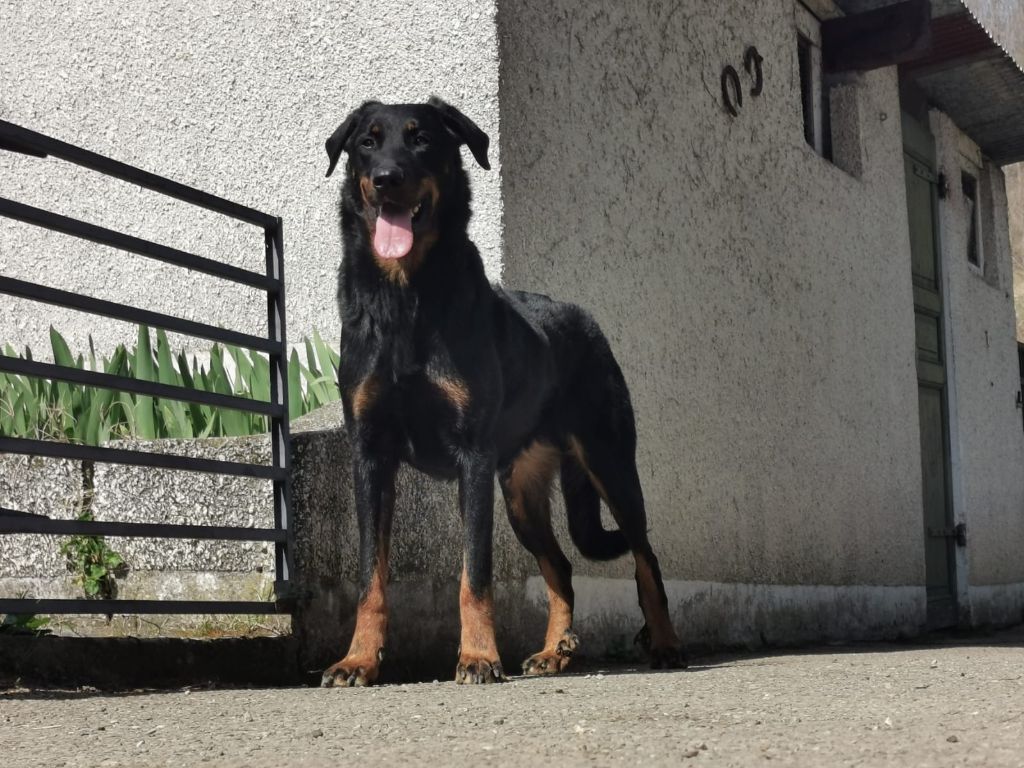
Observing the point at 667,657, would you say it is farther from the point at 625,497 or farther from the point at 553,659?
the point at 625,497

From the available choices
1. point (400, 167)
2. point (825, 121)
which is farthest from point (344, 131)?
point (825, 121)

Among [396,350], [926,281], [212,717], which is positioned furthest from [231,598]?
[926,281]

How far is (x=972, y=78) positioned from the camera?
39.3ft

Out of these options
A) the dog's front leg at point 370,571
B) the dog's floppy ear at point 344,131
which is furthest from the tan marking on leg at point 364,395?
the dog's floppy ear at point 344,131

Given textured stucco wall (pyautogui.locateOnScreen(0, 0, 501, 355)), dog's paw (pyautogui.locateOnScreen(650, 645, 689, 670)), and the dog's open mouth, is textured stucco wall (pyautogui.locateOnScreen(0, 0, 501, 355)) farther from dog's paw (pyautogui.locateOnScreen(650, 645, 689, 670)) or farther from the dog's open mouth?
dog's paw (pyautogui.locateOnScreen(650, 645, 689, 670))

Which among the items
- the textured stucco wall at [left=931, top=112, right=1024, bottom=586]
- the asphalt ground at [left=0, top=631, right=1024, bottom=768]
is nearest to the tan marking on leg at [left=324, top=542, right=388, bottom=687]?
the asphalt ground at [left=0, top=631, right=1024, bottom=768]

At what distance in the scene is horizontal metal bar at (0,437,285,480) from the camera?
4105 mm

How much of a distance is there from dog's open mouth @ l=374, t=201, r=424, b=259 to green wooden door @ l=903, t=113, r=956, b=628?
774 cm

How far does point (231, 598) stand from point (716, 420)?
3452 millimetres

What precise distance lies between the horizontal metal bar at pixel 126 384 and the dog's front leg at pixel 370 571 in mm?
509

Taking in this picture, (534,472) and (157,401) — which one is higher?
(157,401)

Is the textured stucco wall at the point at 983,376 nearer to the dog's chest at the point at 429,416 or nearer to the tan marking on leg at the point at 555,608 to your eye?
the tan marking on leg at the point at 555,608

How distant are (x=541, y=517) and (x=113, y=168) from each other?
2.12 meters

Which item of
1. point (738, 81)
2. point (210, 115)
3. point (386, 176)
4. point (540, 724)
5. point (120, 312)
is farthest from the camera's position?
point (738, 81)
